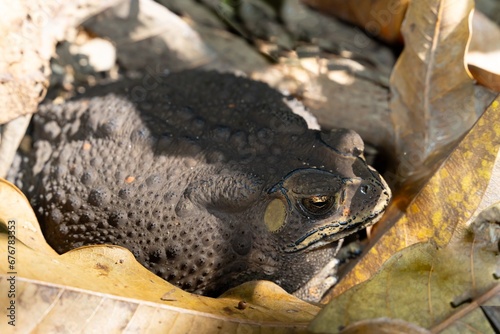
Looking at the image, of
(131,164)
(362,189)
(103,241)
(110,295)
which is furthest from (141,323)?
(362,189)

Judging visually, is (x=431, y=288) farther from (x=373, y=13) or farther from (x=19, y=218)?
(x=373, y=13)

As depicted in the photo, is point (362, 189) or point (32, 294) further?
point (362, 189)

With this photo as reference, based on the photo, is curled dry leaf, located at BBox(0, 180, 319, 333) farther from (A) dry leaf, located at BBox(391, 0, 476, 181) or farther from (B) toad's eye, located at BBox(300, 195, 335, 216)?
(A) dry leaf, located at BBox(391, 0, 476, 181)

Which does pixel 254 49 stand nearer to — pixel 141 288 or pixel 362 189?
pixel 362 189

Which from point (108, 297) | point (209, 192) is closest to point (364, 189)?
point (209, 192)

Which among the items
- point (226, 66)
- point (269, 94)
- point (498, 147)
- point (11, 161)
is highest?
point (498, 147)

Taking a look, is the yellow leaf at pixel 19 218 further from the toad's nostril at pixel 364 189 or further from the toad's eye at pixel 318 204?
the toad's nostril at pixel 364 189

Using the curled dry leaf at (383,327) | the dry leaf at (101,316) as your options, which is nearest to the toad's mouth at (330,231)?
the dry leaf at (101,316)

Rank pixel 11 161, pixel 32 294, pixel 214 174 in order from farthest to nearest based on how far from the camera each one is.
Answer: pixel 11 161 < pixel 214 174 < pixel 32 294
